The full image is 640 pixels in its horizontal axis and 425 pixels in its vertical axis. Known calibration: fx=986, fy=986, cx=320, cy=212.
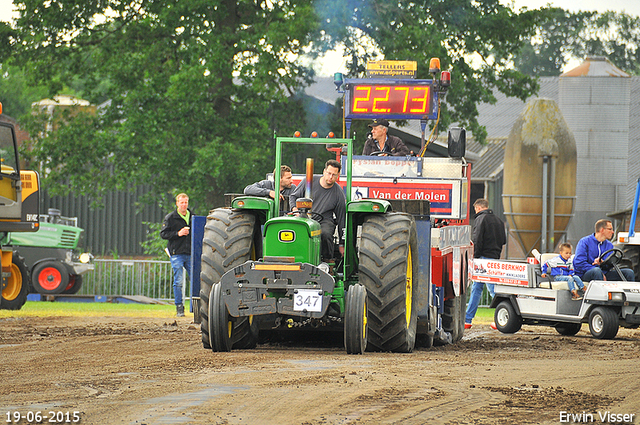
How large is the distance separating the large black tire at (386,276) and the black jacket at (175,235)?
6.47m

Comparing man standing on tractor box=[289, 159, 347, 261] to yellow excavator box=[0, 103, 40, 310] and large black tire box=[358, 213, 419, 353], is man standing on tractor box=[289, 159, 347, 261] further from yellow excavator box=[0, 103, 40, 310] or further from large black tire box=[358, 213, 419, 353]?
yellow excavator box=[0, 103, 40, 310]

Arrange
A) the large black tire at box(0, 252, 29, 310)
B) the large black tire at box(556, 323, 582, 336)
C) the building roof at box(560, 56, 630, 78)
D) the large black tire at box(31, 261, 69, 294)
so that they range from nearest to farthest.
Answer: the large black tire at box(556, 323, 582, 336) → the large black tire at box(0, 252, 29, 310) → the large black tire at box(31, 261, 69, 294) → the building roof at box(560, 56, 630, 78)

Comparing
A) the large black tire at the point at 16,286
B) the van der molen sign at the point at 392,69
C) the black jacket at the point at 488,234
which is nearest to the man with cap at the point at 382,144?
the van der molen sign at the point at 392,69

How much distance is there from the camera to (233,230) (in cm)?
936

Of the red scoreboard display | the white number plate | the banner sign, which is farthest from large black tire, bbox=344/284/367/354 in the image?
the banner sign

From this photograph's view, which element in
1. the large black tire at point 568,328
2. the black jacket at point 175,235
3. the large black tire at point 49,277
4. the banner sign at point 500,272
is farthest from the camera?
the large black tire at point 49,277

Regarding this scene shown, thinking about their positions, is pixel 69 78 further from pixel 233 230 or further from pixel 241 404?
pixel 241 404

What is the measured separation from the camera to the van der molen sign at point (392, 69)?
43.0ft

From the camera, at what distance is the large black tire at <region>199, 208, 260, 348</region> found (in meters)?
9.24

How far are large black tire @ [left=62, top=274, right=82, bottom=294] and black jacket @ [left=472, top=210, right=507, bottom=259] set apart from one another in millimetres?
9382

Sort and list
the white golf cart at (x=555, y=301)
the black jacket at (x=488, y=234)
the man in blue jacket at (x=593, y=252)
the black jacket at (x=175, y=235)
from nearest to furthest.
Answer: the white golf cart at (x=555, y=301) → the man in blue jacket at (x=593, y=252) → the black jacket at (x=488, y=234) → the black jacket at (x=175, y=235)

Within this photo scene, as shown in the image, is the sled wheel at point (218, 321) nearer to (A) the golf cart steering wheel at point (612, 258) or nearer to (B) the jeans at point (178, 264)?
(B) the jeans at point (178, 264)

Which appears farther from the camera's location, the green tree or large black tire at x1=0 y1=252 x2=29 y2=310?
the green tree

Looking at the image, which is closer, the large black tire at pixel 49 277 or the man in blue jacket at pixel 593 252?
the man in blue jacket at pixel 593 252
